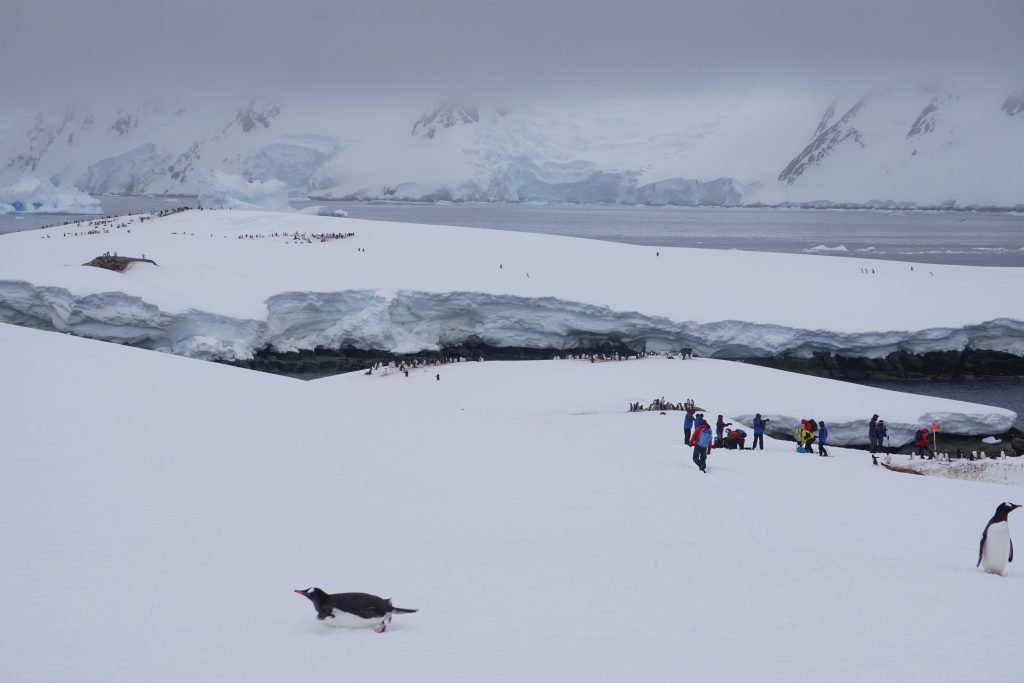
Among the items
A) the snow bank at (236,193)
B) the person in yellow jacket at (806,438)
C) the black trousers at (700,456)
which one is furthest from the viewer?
the snow bank at (236,193)

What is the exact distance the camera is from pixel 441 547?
9.70m

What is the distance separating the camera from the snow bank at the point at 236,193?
222 ft

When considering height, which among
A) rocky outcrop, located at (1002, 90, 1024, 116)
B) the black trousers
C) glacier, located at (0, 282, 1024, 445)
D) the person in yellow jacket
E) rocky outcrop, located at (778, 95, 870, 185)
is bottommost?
the person in yellow jacket

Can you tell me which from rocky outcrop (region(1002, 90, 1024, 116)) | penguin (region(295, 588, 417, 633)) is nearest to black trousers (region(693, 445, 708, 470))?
penguin (region(295, 588, 417, 633))

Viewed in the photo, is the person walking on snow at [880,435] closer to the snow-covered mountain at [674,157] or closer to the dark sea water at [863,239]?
the dark sea water at [863,239]

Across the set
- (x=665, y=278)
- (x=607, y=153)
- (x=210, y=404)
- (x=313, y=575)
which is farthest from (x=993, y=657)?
(x=607, y=153)

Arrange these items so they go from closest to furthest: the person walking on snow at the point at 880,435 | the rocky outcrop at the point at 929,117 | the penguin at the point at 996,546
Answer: the penguin at the point at 996,546
the person walking on snow at the point at 880,435
the rocky outcrop at the point at 929,117

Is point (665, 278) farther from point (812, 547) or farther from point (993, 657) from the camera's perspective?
point (993, 657)

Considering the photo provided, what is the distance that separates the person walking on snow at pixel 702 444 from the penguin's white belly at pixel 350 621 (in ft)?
27.4

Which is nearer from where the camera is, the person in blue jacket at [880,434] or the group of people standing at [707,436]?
the group of people standing at [707,436]

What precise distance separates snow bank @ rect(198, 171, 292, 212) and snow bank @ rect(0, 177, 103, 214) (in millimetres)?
32724

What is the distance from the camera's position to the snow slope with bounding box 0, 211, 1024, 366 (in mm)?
30766

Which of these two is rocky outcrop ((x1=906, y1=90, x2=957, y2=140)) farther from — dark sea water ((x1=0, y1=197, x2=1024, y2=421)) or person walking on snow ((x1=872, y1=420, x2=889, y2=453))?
person walking on snow ((x1=872, y1=420, x2=889, y2=453))

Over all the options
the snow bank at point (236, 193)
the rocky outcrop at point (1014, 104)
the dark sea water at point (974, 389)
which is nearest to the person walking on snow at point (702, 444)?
the dark sea water at point (974, 389)
